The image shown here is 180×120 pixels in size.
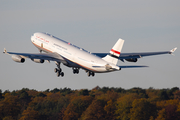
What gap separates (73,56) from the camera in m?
86.7

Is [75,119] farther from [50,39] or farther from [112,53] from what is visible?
[112,53]

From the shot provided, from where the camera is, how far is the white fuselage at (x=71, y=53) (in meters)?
80.1

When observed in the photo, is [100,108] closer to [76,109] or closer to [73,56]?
[76,109]

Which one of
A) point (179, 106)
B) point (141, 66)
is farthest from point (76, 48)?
point (179, 106)

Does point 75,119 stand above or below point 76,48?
below

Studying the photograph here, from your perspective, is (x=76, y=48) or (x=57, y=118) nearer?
(x=76, y=48)

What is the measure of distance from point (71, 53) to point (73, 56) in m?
1.23

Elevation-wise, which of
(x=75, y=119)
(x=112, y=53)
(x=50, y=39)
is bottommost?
(x=75, y=119)

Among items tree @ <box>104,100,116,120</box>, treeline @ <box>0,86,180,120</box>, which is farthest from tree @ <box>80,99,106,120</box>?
tree @ <box>104,100,116,120</box>

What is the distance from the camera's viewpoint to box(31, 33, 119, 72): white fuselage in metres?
80.1

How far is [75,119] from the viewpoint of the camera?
160500mm

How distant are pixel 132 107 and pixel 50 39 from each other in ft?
228

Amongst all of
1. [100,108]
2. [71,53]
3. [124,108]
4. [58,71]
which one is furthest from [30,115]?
[71,53]

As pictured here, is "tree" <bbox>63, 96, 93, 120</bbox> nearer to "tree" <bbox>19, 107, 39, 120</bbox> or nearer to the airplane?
"tree" <bbox>19, 107, 39, 120</bbox>
